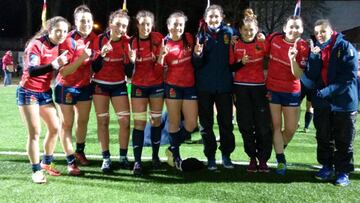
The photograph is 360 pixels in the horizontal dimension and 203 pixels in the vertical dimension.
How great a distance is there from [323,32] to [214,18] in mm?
1301

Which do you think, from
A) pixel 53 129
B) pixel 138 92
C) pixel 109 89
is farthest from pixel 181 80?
pixel 53 129

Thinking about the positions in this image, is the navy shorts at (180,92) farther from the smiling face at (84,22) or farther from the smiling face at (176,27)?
the smiling face at (84,22)

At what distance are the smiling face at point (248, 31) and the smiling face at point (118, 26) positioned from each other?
4.79 feet

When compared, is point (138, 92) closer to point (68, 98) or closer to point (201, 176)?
point (68, 98)

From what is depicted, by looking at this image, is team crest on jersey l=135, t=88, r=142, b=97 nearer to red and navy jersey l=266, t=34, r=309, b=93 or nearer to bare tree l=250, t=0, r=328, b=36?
red and navy jersey l=266, t=34, r=309, b=93

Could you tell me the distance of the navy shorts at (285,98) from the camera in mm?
5406

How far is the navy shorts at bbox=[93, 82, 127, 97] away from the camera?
561 centimetres

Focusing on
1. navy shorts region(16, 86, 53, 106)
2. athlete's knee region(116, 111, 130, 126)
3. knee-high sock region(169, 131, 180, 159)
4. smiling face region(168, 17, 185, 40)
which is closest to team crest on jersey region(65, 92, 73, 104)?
navy shorts region(16, 86, 53, 106)

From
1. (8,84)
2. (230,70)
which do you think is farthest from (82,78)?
(8,84)

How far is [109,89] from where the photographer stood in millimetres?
5633

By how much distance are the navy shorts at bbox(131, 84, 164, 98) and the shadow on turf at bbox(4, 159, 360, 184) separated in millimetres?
1017

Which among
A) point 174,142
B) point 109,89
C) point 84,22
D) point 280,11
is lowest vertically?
point 174,142

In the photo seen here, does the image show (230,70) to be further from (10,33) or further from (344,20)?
(10,33)

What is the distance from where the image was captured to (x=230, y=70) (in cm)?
557
